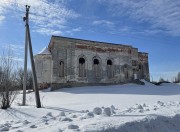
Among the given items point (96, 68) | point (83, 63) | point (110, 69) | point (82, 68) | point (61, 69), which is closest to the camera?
point (61, 69)

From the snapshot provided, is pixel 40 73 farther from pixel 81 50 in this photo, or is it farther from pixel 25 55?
pixel 25 55

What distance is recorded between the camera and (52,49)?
25656 mm

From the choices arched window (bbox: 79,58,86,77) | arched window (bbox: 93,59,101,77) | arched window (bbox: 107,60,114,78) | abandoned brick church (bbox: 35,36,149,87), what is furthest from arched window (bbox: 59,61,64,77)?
arched window (bbox: 107,60,114,78)

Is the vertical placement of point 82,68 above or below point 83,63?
below

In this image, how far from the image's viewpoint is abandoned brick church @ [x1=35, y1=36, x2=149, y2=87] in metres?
25.3

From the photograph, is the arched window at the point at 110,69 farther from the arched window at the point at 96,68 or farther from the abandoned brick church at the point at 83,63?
the arched window at the point at 96,68

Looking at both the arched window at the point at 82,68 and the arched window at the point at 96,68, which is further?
the arched window at the point at 96,68

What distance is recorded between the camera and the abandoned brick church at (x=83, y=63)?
82.9ft

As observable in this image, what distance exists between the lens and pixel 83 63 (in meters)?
26.5

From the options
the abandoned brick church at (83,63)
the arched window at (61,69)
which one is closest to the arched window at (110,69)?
the abandoned brick church at (83,63)

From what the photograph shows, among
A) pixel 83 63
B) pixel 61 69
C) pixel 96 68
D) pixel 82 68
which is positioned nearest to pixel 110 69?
pixel 96 68

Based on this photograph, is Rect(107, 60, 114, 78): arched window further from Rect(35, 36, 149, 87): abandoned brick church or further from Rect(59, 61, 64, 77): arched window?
Rect(59, 61, 64, 77): arched window

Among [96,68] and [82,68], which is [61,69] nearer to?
[82,68]

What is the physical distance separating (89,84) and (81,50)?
371 centimetres
